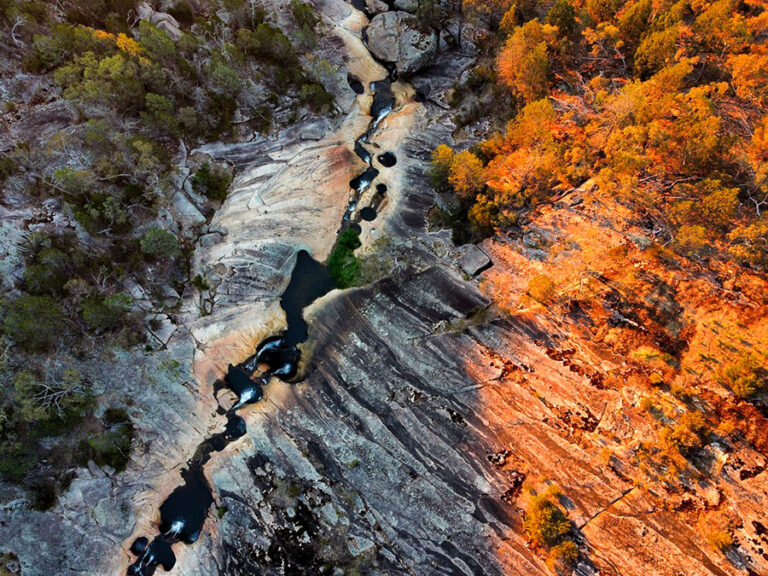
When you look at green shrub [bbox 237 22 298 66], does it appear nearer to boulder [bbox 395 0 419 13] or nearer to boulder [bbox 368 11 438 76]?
boulder [bbox 368 11 438 76]

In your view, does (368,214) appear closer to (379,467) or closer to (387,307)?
(387,307)

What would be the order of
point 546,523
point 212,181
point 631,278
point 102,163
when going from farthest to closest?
point 212,181
point 102,163
point 631,278
point 546,523

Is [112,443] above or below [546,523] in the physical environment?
below

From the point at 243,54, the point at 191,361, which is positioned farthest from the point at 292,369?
the point at 243,54

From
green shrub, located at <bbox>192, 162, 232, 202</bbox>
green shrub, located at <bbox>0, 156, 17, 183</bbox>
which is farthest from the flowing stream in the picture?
green shrub, located at <bbox>0, 156, 17, 183</bbox>

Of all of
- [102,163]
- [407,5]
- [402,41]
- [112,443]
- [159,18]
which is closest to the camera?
[112,443]

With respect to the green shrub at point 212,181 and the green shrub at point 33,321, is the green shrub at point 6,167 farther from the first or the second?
the green shrub at point 212,181

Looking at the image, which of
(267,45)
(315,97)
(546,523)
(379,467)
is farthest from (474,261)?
(267,45)

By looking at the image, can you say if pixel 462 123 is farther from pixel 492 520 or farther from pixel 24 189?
pixel 24 189

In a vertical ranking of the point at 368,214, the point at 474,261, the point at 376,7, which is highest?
the point at 376,7
